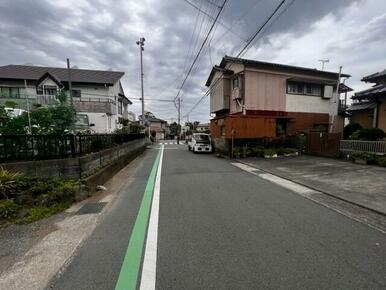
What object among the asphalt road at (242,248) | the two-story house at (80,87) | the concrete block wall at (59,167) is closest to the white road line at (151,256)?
the asphalt road at (242,248)

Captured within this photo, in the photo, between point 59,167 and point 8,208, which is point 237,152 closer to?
point 59,167

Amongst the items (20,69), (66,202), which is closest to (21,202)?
(66,202)

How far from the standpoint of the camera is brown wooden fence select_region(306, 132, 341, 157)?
1371 cm

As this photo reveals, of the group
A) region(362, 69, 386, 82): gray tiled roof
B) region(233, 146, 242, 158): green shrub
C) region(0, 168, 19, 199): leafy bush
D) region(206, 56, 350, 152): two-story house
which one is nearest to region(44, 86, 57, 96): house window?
region(206, 56, 350, 152): two-story house

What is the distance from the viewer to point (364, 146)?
38.5ft

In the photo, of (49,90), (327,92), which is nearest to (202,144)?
(327,92)

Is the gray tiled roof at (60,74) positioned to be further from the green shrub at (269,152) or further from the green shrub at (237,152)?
the green shrub at (269,152)

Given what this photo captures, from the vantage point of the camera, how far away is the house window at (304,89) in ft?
68.0

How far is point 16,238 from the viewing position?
3627 mm

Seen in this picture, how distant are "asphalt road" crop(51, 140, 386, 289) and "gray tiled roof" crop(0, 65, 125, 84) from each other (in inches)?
1065

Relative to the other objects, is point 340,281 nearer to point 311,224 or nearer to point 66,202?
point 311,224

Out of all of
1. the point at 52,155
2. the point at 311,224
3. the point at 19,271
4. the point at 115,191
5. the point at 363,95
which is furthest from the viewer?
the point at 363,95

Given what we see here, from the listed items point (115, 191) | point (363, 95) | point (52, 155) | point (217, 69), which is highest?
point (217, 69)

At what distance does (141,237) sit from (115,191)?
3419mm
